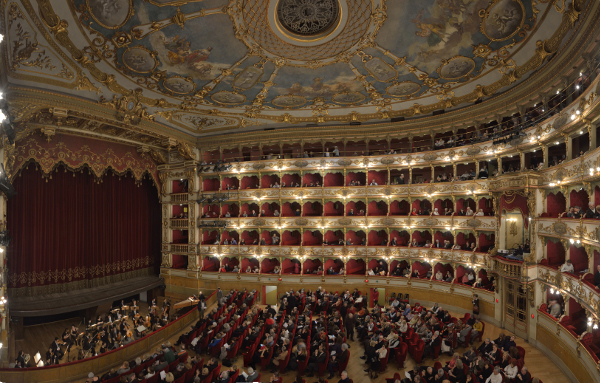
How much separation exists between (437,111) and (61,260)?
81.1 ft

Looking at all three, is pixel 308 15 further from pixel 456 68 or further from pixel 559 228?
pixel 559 228

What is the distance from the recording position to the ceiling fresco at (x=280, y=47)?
1099cm

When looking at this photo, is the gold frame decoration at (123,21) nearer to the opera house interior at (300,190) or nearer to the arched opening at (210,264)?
the opera house interior at (300,190)

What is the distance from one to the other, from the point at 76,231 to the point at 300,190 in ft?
47.2

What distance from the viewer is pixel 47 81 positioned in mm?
13820

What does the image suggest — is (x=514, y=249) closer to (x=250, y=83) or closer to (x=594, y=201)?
(x=594, y=201)

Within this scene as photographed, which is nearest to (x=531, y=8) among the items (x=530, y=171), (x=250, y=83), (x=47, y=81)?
(x=530, y=171)

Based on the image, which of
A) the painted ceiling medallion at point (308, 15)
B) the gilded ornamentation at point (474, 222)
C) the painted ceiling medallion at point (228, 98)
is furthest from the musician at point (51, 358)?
the gilded ornamentation at point (474, 222)

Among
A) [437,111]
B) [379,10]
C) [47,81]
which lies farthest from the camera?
[437,111]

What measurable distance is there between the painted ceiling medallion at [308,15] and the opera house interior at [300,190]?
0.08 m

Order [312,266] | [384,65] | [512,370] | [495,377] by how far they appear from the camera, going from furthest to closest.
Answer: [312,266] < [384,65] < [512,370] < [495,377]

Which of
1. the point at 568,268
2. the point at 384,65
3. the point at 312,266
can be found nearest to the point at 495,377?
the point at 568,268

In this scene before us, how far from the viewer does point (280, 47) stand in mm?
13703

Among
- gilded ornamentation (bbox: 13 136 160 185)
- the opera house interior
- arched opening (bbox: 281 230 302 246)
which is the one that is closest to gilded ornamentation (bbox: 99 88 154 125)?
the opera house interior
